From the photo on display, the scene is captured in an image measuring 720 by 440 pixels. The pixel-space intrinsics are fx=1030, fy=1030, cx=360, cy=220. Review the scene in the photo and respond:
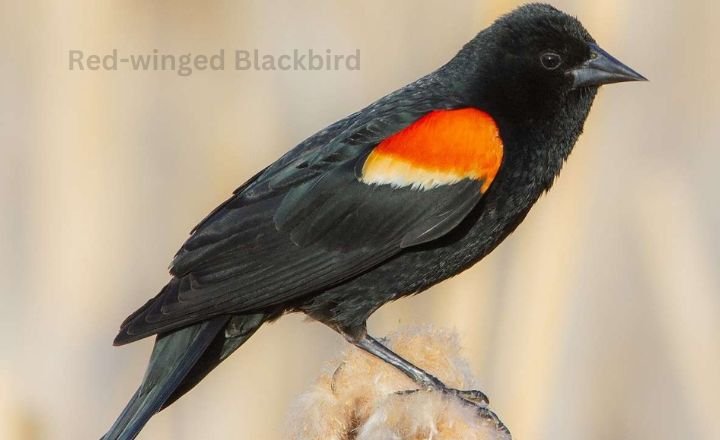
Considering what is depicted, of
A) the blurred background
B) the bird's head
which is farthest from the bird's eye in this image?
the blurred background

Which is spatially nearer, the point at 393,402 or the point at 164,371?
the point at 393,402

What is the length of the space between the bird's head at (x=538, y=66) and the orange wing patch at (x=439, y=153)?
15cm

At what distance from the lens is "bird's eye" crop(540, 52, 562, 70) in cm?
233

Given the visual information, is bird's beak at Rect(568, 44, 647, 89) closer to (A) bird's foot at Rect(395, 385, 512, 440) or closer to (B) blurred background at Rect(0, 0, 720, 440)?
(B) blurred background at Rect(0, 0, 720, 440)

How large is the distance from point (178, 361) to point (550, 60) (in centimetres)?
106

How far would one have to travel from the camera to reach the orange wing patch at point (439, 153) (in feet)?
7.13

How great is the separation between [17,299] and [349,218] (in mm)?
1069

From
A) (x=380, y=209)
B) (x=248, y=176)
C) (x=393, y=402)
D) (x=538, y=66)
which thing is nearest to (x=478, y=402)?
(x=393, y=402)

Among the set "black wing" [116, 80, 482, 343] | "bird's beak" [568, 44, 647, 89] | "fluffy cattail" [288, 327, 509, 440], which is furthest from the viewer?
"bird's beak" [568, 44, 647, 89]

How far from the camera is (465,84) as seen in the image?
2352 mm

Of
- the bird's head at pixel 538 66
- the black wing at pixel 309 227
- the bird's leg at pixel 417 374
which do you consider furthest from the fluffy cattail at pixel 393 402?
the bird's head at pixel 538 66

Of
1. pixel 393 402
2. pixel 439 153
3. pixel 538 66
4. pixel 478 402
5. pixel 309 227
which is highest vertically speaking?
pixel 538 66

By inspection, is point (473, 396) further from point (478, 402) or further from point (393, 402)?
point (393, 402)

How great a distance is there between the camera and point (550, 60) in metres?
2.33
